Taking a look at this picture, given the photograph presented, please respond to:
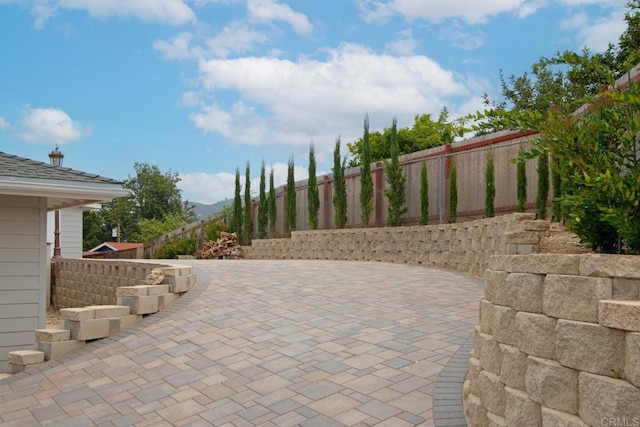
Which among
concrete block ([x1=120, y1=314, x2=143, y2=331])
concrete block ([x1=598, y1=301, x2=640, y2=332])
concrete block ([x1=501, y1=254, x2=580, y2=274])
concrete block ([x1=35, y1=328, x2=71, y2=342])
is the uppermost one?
concrete block ([x1=501, y1=254, x2=580, y2=274])

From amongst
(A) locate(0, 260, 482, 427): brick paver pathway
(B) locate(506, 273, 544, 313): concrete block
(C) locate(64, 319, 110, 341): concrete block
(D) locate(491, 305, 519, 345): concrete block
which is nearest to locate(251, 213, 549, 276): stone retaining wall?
(A) locate(0, 260, 482, 427): brick paver pathway

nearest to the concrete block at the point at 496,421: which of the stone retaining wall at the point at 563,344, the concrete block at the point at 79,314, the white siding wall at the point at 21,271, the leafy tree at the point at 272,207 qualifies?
the stone retaining wall at the point at 563,344

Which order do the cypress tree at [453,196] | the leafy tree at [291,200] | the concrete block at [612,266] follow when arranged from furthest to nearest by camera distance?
the leafy tree at [291,200] < the cypress tree at [453,196] < the concrete block at [612,266]

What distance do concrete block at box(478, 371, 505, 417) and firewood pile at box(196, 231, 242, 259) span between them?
51.0 feet

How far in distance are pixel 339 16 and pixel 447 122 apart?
18.3 metres

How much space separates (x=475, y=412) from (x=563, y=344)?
43.4 inches

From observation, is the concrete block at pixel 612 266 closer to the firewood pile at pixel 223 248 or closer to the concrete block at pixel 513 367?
the concrete block at pixel 513 367

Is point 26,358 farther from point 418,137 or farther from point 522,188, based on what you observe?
point 418,137

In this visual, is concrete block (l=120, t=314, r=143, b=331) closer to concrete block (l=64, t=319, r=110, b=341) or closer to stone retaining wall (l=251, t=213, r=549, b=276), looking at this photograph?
concrete block (l=64, t=319, r=110, b=341)

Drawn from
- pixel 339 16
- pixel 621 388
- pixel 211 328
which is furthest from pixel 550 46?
pixel 621 388

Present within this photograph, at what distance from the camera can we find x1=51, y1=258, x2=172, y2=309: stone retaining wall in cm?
977

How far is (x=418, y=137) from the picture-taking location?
24750mm

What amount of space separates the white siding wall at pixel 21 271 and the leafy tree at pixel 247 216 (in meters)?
11.7

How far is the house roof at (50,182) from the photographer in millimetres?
6699
